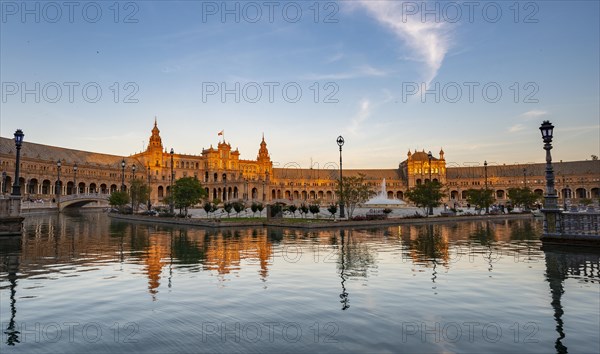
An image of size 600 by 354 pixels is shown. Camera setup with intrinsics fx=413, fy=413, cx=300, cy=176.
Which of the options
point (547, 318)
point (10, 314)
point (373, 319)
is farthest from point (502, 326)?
point (10, 314)

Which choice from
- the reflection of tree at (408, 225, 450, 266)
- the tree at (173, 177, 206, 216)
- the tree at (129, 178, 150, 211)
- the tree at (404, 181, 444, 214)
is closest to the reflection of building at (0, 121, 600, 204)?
the tree at (129, 178, 150, 211)

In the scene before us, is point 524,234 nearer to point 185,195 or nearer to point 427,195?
point 427,195

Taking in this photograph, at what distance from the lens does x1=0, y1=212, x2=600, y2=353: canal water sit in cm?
722

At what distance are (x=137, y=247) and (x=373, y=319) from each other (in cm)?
1621

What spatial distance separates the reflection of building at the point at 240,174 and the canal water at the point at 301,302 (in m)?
97.0

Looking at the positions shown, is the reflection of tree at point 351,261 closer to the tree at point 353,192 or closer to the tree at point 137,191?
the tree at point 353,192

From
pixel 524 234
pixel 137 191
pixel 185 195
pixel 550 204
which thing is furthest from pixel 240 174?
pixel 550 204

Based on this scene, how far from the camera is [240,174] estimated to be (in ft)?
465

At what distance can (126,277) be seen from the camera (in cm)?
1302

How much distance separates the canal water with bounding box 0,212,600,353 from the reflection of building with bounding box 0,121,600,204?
318 feet

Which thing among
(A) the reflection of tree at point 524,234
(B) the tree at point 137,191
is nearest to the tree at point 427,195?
(A) the reflection of tree at point 524,234

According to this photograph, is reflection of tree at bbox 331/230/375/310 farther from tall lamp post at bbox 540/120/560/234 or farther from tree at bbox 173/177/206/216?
tree at bbox 173/177/206/216

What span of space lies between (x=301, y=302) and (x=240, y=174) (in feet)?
438

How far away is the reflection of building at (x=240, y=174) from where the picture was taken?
111750mm
